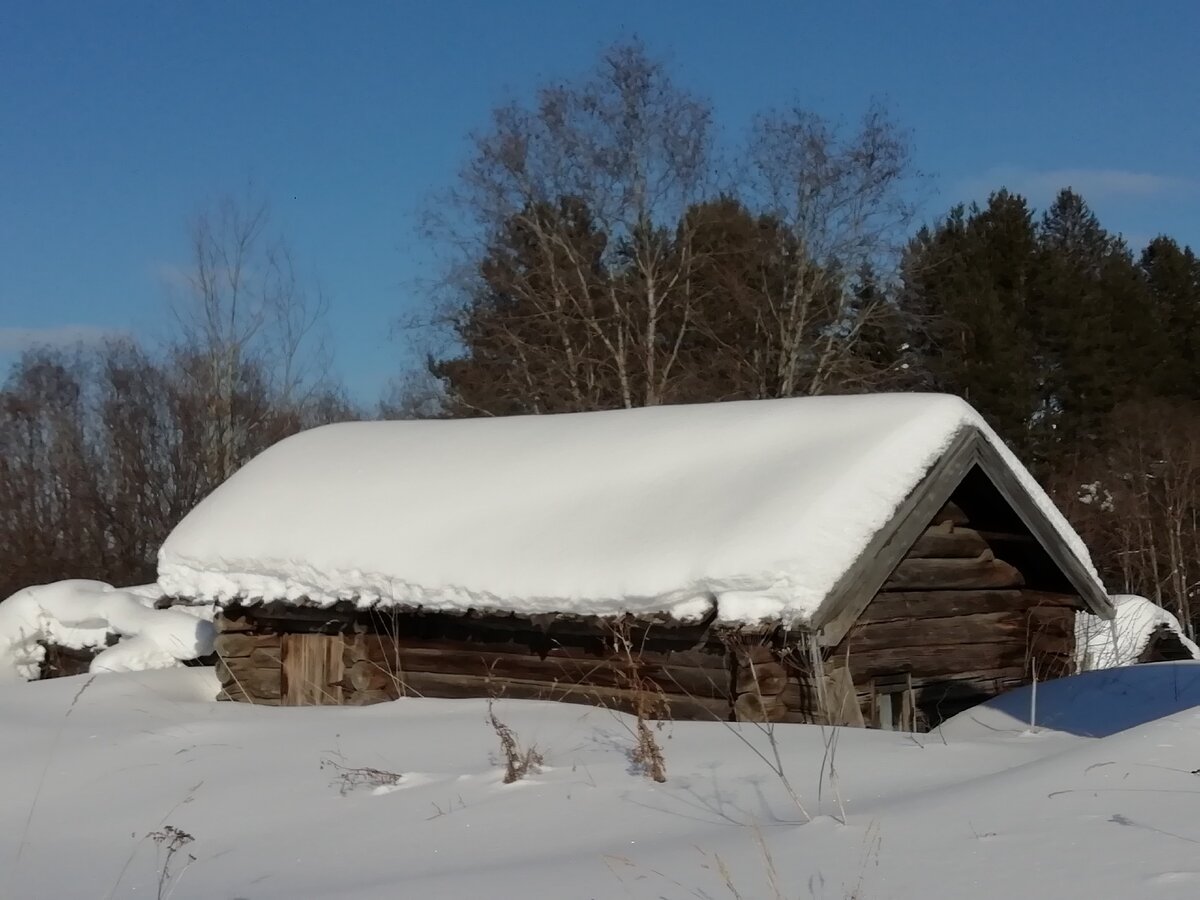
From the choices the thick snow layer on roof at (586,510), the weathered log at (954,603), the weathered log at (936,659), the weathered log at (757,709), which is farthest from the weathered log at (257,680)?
the weathered log at (954,603)

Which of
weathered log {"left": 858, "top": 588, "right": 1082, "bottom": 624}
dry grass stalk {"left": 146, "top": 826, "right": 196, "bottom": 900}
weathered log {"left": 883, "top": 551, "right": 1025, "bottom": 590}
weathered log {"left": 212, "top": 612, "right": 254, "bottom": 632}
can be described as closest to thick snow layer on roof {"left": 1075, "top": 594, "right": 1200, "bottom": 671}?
weathered log {"left": 858, "top": 588, "right": 1082, "bottom": 624}

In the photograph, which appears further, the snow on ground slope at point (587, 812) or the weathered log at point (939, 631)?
the weathered log at point (939, 631)

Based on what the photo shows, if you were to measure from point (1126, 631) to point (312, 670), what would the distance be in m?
11.4

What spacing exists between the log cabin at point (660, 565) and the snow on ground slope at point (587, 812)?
75cm

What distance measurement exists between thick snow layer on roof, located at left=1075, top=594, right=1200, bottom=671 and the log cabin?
373 cm

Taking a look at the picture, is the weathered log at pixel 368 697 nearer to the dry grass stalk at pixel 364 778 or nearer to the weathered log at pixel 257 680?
the weathered log at pixel 257 680

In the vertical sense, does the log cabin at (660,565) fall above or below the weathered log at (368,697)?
above

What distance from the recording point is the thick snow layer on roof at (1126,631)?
14.5 m

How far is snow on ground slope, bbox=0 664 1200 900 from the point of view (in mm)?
3682

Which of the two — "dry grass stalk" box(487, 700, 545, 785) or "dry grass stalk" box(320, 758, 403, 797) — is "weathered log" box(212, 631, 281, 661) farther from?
"dry grass stalk" box(487, 700, 545, 785)

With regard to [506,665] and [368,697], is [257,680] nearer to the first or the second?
[368,697]

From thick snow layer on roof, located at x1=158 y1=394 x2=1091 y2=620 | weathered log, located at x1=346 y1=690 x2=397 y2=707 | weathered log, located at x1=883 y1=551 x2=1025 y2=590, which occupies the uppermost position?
thick snow layer on roof, located at x1=158 y1=394 x2=1091 y2=620

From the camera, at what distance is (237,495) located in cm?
1104

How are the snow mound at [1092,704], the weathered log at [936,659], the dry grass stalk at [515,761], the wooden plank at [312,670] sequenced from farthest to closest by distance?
the wooden plank at [312,670], the weathered log at [936,659], the snow mound at [1092,704], the dry grass stalk at [515,761]
